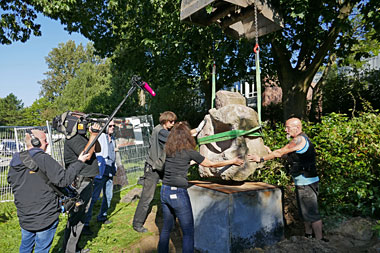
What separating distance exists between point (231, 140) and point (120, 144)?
4.90 m

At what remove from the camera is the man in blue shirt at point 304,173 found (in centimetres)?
362

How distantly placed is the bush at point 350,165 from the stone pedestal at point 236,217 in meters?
1.09

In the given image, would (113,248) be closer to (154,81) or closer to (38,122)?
(154,81)

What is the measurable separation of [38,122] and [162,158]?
35.3 meters

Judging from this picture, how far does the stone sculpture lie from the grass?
70.1 inches

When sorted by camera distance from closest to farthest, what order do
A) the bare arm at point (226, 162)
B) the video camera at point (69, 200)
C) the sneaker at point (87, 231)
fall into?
the video camera at point (69, 200) < the bare arm at point (226, 162) < the sneaker at point (87, 231)

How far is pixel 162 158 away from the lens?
4.18m

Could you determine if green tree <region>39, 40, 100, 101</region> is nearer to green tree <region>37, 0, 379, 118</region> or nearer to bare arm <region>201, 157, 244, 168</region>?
green tree <region>37, 0, 379, 118</region>

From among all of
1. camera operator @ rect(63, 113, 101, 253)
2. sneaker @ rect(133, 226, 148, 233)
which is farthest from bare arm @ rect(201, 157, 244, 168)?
sneaker @ rect(133, 226, 148, 233)

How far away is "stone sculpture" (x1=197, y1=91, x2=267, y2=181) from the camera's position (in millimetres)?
3678

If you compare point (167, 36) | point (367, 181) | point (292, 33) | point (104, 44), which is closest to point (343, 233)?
point (367, 181)

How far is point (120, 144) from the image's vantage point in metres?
7.99

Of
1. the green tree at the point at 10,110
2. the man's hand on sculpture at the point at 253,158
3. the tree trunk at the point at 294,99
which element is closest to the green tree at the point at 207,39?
the tree trunk at the point at 294,99

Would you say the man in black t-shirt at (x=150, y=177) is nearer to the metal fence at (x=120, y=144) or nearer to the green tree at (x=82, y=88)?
the metal fence at (x=120, y=144)
